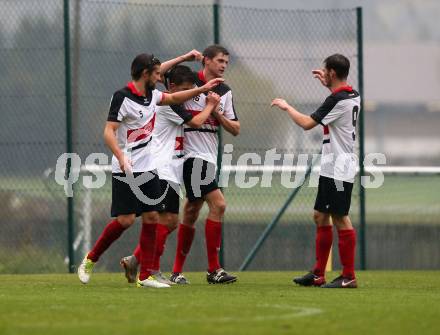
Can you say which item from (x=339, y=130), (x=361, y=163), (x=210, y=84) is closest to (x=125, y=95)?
(x=210, y=84)

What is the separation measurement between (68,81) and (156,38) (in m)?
1.23

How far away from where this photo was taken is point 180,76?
11.3m

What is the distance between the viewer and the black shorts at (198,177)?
11.4m

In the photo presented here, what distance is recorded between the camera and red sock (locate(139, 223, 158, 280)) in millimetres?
10531

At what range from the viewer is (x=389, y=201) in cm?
1805

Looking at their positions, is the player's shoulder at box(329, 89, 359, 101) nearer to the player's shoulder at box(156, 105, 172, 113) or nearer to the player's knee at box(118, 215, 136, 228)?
the player's shoulder at box(156, 105, 172, 113)

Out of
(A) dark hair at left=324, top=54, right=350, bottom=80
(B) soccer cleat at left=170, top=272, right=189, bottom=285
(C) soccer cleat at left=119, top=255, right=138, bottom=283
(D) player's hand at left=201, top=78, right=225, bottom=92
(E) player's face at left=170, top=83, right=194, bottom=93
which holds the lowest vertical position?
(B) soccer cleat at left=170, top=272, right=189, bottom=285

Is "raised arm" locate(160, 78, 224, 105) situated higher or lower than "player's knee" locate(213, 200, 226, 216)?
higher

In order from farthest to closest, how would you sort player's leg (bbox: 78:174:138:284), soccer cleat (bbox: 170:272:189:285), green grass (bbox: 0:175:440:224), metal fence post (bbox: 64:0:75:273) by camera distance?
green grass (bbox: 0:175:440:224) < metal fence post (bbox: 64:0:75:273) < soccer cleat (bbox: 170:272:189:285) < player's leg (bbox: 78:174:138:284)

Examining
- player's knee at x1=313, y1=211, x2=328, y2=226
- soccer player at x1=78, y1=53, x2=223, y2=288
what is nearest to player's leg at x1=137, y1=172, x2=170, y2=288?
soccer player at x1=78, y1=53, x2=223, y2=288

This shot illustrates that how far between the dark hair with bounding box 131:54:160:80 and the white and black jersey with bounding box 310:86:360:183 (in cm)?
148

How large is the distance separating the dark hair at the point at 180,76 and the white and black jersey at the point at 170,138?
9.3 inches

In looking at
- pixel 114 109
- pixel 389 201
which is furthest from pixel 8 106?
pixel 389 201

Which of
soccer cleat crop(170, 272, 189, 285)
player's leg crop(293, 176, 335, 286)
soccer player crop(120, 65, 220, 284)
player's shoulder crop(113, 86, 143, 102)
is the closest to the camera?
player's shoulder crop(113, 86, 143, 102)
